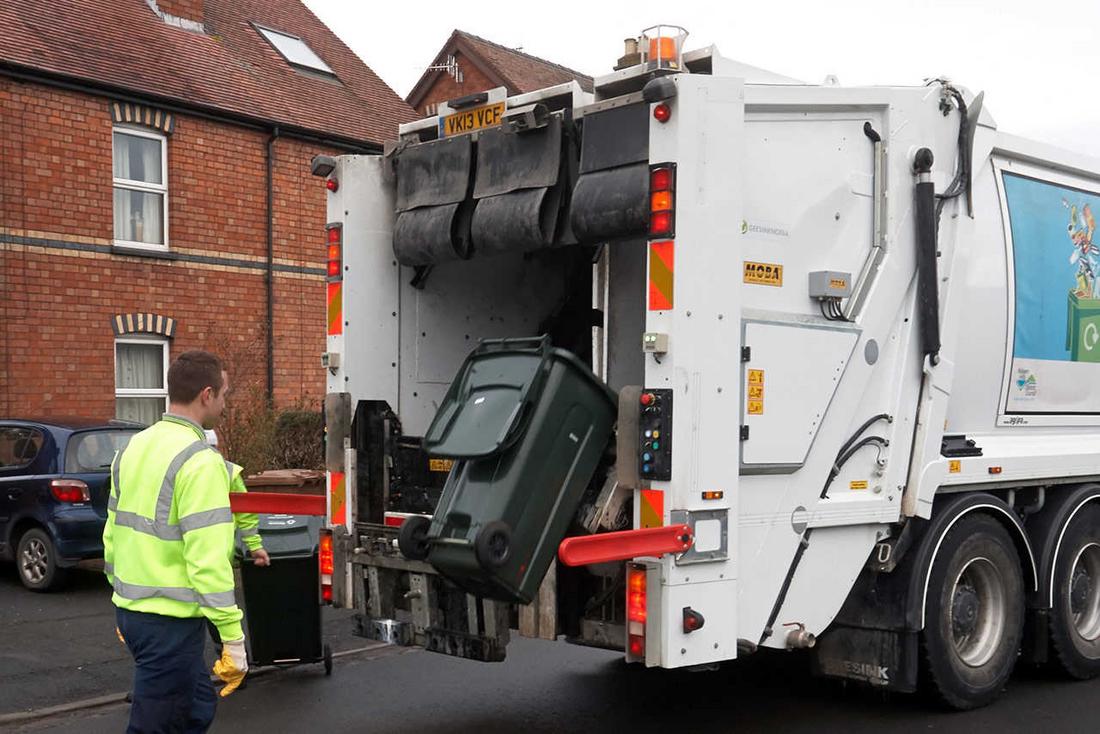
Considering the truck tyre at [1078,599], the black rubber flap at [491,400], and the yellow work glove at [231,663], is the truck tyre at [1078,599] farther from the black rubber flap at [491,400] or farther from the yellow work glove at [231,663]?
the yellow work glove at [231,663]

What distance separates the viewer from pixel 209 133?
16281 millimetres

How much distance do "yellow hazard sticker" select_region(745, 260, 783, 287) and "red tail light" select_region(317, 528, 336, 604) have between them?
2.39 metres

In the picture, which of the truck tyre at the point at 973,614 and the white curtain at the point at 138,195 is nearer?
the truck tyre at the point at 973,614

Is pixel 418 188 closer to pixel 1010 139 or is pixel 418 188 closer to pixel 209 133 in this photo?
pixel 1010 139

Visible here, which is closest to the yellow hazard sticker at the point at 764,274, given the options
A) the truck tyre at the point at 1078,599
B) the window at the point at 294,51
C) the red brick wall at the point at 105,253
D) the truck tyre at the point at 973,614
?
the truck tyre at the point at 973,614

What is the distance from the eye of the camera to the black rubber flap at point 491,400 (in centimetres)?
470

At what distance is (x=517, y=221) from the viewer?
542 centimetres

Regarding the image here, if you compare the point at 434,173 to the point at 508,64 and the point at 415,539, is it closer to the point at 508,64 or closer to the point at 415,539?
the point at 415,539

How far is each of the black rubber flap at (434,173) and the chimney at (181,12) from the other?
13375mm

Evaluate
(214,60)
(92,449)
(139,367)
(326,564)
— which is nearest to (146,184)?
(139,367)

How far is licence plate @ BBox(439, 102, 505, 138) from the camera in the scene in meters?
5.71

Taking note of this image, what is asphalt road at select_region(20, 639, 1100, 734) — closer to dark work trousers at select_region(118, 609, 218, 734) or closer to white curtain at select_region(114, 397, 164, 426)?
dark work trousers at select_region(118, 609, 218, 734)

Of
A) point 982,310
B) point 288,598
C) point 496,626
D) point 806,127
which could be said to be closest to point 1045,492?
point 982,310

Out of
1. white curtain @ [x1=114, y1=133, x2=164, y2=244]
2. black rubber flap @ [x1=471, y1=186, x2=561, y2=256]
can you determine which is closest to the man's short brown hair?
black rubber flap @ [x1=471, y1=186, x2=561, y2=256]
